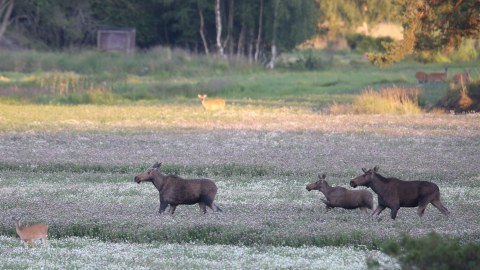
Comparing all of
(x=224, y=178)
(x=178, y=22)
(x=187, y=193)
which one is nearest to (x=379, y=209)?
(x=187, y=193)

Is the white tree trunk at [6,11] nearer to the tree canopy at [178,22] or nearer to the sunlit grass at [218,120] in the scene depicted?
the tree canopy at [178,22]

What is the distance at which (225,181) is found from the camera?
71.7 feet

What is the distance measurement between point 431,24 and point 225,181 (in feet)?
74.1

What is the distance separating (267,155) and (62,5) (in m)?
49.9

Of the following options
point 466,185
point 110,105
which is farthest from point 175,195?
point 110,105

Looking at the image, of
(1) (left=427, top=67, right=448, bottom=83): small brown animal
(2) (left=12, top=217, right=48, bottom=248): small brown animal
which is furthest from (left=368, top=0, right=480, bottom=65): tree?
(2) (left=12, top=217, right=48, bottom=248): small brown animal

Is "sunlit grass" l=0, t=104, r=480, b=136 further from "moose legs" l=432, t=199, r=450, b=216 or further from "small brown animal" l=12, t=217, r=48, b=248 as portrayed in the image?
"small brown animal" l=12, t=217, r=48, b=248

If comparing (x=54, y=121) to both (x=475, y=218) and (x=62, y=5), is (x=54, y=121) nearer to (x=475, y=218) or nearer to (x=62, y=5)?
(x=475, y=218)

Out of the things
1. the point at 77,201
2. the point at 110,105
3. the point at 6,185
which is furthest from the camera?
the point at 110,105

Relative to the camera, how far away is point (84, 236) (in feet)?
51.2

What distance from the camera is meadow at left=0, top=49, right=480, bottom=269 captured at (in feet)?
46.7

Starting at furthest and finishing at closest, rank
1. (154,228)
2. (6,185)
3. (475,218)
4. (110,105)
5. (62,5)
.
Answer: (62,5) → (110,105) → (6,185) → (475,218) → (154,228)

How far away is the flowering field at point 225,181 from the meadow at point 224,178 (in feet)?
0.12

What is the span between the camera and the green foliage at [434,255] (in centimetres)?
897
